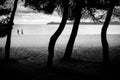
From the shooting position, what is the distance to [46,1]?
40.6ft

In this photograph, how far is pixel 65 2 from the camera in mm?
10945

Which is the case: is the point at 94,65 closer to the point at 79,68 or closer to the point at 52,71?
the point at 79,68

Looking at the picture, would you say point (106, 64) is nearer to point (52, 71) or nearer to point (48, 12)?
point (52, 71)

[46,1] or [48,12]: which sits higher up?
[46,1]

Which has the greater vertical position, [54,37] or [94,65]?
[54,37]

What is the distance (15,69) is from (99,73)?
17.3 ft

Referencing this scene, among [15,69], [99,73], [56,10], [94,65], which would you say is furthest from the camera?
[56,10]

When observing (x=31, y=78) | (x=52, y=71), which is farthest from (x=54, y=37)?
(x=31, y=78)

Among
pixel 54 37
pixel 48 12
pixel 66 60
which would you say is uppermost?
pixel 48 12

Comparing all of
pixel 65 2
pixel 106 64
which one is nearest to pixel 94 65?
pixel 106 64

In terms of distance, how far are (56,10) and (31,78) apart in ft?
19.9

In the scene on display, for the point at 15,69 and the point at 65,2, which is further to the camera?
the point at 15,69

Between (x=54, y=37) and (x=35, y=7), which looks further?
(x=35, y=7)

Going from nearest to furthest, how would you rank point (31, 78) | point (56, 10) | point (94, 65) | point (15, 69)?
point (31, 78)
point (15, 69)
point (94, 65)
point (56, 10)
